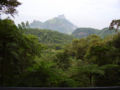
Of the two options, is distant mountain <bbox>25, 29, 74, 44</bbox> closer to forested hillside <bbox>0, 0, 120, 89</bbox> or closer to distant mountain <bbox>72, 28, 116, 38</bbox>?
forested hillside <bbox>0, 0, 120, 89</bbox>

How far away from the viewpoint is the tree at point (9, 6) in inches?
153

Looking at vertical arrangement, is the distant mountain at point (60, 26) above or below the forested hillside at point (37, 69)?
above

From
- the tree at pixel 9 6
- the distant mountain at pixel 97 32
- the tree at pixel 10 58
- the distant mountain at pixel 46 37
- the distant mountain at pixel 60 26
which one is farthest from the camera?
the distant mountain at pixel 60 26

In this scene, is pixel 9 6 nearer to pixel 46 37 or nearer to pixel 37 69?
pixel 37 69

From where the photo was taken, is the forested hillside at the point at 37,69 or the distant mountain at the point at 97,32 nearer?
the forested hillside at the point at 37,69

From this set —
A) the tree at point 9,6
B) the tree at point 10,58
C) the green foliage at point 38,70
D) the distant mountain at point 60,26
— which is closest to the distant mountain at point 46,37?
the tree at point 9,6

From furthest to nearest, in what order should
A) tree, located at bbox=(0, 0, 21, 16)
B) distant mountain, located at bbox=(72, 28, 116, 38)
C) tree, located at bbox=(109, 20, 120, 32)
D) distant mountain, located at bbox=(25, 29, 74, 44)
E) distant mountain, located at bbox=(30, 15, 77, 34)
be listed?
distant mountain, located at bbox=(30, 15, 77, 34) → distant mountain, located at bbox=(25, 29, 74, 44) → distant mountain, located at bbox=(72, 28, 116, 38) → tree, located at bbox=(109, 20, 120, 32) → tree, located at bbox=(0, 0, 21, 16)

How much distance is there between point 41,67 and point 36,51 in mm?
847

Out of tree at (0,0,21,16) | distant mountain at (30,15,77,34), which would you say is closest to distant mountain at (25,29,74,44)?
tree at (0,0,21,16)

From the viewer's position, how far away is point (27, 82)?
2.17 meters

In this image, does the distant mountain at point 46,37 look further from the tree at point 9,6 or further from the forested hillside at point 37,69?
the forested hillside at point 37,69

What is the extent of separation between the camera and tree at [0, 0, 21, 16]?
12.7 feet

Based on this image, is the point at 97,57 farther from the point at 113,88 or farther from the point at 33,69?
the point at 113,88

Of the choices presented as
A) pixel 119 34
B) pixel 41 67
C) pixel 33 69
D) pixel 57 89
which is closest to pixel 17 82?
pixel 33 69
